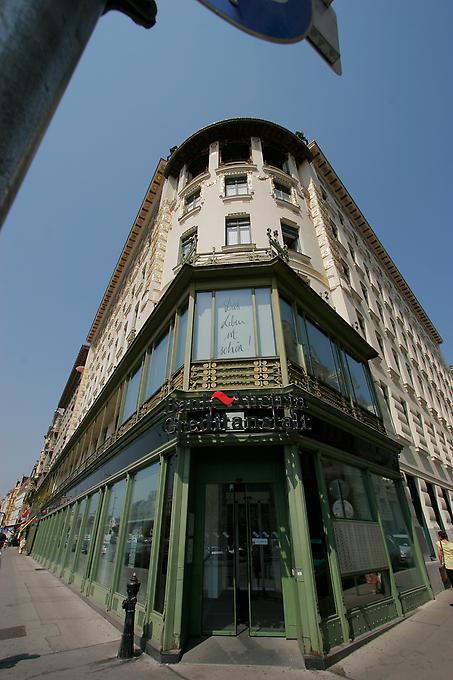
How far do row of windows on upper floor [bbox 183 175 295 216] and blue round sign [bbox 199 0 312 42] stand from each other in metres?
13.7

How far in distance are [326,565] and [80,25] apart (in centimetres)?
898

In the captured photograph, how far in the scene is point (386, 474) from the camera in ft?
38.2

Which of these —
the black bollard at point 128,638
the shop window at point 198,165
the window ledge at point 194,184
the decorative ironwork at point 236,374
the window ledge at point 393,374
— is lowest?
the black bollard at point 128,638

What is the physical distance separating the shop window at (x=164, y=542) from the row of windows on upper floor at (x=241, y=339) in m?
2.81

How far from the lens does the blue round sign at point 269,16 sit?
1925mm

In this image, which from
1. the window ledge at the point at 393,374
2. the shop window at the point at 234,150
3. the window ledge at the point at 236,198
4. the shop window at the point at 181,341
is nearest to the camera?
the shop window at the point at 181,341

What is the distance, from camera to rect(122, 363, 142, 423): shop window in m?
12.4

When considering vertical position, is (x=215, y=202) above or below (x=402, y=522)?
above

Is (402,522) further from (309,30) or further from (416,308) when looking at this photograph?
(416,308)

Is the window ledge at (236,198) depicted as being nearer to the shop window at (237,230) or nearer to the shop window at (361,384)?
the shop window at (237,230)

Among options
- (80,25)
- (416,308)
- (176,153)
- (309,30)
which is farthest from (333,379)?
(416,308)

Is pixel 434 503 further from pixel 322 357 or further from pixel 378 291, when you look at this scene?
pixel 378 291

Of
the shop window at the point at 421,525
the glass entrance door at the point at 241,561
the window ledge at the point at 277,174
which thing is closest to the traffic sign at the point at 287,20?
the glass entrance door at the point at 241,561

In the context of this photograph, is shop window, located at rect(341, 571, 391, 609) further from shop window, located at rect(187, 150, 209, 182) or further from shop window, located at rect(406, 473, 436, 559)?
shop window, located at rect(187, 150, 209, 182)
